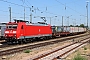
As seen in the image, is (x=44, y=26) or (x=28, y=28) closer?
(x=28, y=28)

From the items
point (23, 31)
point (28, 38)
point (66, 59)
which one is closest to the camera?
point (66, 59)

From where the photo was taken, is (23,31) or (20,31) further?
(23,31)

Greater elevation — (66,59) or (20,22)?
(20,22)

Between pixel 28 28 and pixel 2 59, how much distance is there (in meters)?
15.8

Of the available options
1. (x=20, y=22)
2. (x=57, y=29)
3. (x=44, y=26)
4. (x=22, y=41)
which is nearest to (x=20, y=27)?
(x=20, y=22)

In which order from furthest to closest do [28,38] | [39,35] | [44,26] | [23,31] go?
[44,26]
[39,35]
[28,38]
[23,31]

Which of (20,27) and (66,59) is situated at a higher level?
(20,27)

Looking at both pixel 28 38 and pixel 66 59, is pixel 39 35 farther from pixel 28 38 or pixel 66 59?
pixel 66 59

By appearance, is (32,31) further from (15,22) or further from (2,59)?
(2,59)

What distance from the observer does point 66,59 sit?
46.5ft

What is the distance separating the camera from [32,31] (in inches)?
1242

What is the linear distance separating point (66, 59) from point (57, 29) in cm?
3629

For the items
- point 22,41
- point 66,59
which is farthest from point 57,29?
point 66,59

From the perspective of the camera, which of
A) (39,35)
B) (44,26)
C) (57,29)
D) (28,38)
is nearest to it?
(28,38)
